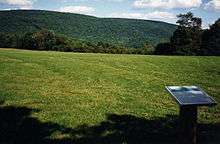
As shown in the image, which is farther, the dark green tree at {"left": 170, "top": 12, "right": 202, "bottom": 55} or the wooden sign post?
the dark green tree at {"left": 170, "top": 12, "right": 202, "bottom": 55}

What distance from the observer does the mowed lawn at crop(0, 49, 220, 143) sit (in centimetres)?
1109

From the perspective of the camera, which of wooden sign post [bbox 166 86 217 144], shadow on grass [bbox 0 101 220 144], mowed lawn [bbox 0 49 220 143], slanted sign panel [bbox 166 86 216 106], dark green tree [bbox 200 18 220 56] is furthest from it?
dark green tree [bbox 200 18 220 56]

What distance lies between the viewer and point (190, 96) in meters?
7.76

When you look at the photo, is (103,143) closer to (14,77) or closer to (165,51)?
(14,77)

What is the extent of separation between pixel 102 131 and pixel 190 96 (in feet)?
14.4

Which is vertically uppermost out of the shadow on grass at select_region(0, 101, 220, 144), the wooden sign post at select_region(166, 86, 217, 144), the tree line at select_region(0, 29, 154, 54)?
the wooden sign post at select_region(166, 86, 217, 144)

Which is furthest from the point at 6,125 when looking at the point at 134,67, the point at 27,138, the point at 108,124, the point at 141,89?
the point at 134,67

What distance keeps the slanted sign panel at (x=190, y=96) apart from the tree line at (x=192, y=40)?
70.9 metres

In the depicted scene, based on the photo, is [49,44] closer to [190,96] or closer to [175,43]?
[175,43]

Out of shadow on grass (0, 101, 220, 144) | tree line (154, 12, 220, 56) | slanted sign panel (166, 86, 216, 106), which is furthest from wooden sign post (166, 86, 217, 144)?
tree line (154, 12, 220, 56)

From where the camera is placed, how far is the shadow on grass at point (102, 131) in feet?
34.7

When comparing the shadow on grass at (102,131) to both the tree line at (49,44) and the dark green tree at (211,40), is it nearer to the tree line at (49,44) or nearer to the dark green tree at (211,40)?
the tree line at (49,44)

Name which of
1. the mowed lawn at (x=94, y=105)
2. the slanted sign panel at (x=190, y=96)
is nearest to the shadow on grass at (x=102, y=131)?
the mowed lawn at (x=94, y=105)

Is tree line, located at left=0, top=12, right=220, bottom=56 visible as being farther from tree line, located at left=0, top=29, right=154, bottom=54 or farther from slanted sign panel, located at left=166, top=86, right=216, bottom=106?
slanted sign panel, located at left=166, top=86, right=216, bottom=106
